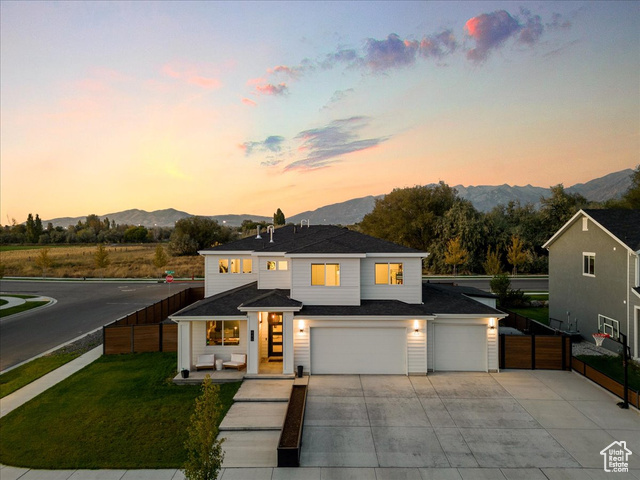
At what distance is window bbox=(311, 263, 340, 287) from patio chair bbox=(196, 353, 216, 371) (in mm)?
5588

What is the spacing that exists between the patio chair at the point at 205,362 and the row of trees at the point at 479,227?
37216 millimetres

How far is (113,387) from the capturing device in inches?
553

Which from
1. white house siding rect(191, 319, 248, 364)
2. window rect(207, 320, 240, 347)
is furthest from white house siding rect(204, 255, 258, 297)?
white house siding rect(191, 319, 248, 364)

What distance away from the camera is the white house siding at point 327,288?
15836mm

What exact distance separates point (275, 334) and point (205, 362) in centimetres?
333

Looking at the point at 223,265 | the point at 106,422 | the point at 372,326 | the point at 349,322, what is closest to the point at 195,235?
the point at 223,265

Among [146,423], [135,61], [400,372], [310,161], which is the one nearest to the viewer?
[146,423]

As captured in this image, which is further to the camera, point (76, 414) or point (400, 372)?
point (400, 372)

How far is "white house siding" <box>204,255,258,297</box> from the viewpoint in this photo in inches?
844

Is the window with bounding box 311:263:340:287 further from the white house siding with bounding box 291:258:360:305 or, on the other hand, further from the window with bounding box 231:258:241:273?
the window with bounding box 231:258:241:273

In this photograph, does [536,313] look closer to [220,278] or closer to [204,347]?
[220,278]

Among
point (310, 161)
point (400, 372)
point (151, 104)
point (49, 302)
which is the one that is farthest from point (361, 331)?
point (310, 161)

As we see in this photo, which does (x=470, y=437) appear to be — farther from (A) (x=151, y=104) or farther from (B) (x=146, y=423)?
(A) (x=151, y=104)

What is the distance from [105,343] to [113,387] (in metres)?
4.95
